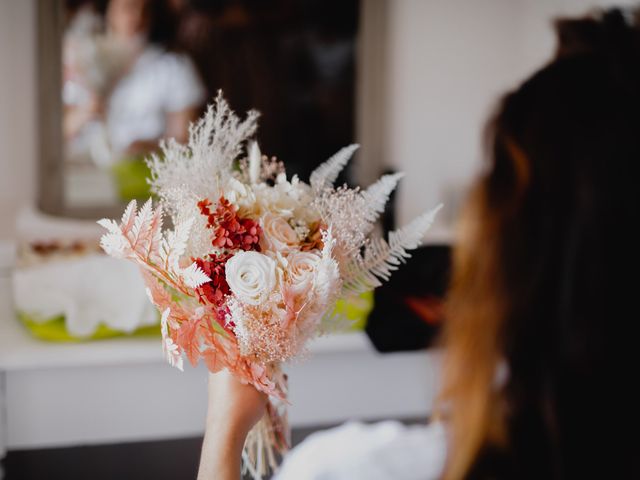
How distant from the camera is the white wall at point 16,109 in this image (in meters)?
3.20

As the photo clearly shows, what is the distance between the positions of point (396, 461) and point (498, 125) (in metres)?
0.30

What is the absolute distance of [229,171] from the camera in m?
0.88

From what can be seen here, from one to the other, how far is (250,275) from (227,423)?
6.5 inches

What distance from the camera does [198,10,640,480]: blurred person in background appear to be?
20.9 inches

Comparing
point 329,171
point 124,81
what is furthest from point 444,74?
point 329,171

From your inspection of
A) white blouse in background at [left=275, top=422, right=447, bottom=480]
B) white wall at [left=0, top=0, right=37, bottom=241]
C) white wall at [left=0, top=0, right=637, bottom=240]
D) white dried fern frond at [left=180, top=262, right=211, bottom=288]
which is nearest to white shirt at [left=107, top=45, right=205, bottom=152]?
white wall at [left=0, top=0, right=37, bottom=241]

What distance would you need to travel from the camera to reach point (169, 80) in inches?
132

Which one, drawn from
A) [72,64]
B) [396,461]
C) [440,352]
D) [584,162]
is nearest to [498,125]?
[584,162]

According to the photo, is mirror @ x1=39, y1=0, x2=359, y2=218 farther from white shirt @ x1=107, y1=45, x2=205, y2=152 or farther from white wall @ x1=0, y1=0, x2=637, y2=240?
white wall @ x1=0, y1=0, x2=637, y2=240

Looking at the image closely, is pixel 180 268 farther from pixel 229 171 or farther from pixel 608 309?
pixel 608 309

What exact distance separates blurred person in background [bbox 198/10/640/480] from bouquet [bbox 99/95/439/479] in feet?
0.82

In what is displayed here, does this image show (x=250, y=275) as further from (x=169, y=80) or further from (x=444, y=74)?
(x=444, y=74)

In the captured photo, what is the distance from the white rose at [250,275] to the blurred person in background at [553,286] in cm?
24

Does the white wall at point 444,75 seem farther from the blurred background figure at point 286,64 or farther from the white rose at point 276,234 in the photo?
the white rose at point 276,234
